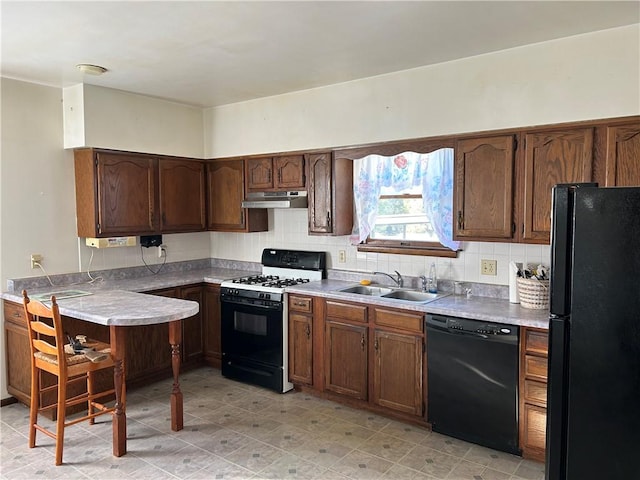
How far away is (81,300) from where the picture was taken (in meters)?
Answer: 3.43

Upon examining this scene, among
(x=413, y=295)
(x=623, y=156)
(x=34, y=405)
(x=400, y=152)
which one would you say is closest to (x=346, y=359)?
(x=413, y=295)

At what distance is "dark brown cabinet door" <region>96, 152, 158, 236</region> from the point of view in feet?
13.4

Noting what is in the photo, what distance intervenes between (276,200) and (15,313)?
A: 7.31ft

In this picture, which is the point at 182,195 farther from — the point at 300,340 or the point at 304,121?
the point at 300,340

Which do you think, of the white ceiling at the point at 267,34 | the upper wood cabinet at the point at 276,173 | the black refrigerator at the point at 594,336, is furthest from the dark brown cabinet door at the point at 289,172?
the black refrigerator at the point at 594,336

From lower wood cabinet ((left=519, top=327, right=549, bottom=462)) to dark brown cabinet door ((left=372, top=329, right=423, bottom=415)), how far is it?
680 millimetres

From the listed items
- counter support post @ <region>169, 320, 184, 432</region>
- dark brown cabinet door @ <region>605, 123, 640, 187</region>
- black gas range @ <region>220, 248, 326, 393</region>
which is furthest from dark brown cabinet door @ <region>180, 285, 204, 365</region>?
dark brown cabinet door @ <region>605, 123, 640, 187</region>

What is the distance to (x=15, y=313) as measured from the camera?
3.68 meters

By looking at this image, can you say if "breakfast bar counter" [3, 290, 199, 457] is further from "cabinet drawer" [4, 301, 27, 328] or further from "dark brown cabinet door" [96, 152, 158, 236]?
Answer: "dark brown cabinet door" [96, 152, 158, 236]

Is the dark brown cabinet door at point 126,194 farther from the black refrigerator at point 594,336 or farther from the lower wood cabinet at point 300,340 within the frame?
the black refrigerator at point 594,336

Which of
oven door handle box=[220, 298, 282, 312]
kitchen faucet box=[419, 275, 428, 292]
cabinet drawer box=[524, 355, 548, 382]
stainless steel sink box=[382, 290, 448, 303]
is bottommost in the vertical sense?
cabinet drawer box=[524, 355, 548, 382]

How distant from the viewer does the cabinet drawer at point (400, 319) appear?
10.9 feet

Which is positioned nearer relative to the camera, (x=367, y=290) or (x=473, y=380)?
(x=473, y=380)

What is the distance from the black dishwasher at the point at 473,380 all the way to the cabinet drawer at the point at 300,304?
1.03 metres
